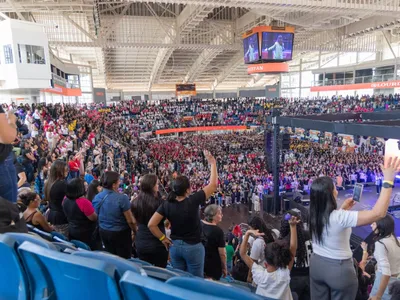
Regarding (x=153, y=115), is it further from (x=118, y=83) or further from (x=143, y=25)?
(x=118, y=83)

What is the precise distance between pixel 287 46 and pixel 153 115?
50.7 ft

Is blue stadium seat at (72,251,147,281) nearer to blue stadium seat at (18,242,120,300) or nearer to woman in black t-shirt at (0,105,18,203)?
blue stadium seat at (18,242,120,300)

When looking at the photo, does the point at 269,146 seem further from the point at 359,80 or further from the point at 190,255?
the point at 359,80

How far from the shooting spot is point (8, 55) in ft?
51.0

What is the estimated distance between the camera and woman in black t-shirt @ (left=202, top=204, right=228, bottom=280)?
2.93 meters

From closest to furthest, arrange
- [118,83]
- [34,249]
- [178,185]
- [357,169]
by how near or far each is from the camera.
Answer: [34,249], [178,185], [357,169], [118,83]

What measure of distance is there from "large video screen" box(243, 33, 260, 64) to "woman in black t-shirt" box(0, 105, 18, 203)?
665 inches

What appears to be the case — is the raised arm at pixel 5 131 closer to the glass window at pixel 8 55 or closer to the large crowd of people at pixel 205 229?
the large crowd of people at pixel 205 229

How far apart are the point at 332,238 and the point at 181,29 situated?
21.0 meters

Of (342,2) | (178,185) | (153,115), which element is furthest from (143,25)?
(178,185)

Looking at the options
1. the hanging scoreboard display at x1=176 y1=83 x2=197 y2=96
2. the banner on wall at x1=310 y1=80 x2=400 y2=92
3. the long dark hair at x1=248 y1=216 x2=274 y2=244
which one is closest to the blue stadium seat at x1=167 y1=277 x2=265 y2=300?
the long dark hair at x1=248 y1=216 x2=274 y2=244

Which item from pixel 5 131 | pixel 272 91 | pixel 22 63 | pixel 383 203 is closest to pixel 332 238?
pixel 383 203

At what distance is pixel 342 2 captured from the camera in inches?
488

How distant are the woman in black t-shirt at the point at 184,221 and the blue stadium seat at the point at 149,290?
1.25 meters
